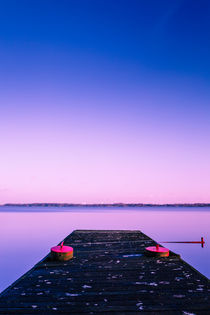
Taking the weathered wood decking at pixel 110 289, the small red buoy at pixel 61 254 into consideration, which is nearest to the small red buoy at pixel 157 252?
the weathered wood decking at pixel 110 289

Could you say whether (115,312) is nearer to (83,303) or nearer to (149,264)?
(83,303)

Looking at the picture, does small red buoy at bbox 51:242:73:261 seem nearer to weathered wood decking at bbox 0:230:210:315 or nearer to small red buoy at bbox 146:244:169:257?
weathered wood decking at bbox 0:230:210:315

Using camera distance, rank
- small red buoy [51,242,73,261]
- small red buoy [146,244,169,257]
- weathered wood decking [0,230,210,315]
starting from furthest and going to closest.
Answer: small red buoy [146,244,169,257] < small red buoy [51,242,73,261] < weathered wood decking [0,230,210,315]

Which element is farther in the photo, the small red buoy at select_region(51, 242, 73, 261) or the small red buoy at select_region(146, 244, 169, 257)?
the small red buoy at select_region(146, 244, 169, 257)

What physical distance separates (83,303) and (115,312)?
54cm

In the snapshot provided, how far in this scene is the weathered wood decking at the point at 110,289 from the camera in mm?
3223

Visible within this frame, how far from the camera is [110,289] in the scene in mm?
3873

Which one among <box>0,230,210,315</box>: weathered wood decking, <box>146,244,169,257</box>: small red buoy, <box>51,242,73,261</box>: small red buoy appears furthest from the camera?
<box>146,244,169,257</box>: small red buoy

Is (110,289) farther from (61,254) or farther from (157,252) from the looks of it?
(157,252)

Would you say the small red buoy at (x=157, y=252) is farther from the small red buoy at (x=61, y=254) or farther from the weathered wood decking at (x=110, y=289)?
the small red buoy at (x=61, y=254)

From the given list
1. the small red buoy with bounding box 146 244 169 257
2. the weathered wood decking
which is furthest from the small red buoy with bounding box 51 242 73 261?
the small red buoy with bounding box 146 244 169 257

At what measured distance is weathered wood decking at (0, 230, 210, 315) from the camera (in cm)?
322

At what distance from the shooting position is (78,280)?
4.34m

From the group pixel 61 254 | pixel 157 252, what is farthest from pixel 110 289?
pixel 157 252
